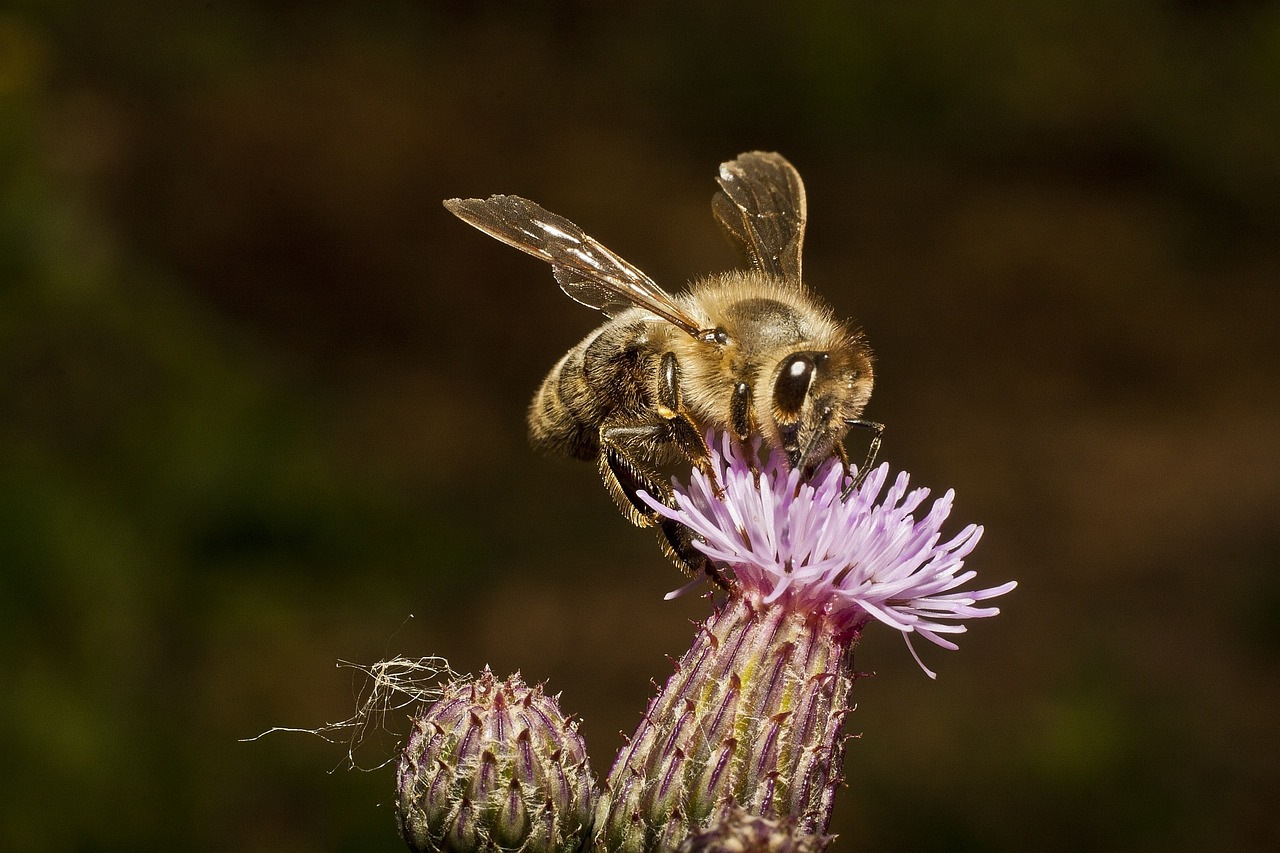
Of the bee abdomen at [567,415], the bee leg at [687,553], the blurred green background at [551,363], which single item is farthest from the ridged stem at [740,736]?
the blurred green background at [551,363]

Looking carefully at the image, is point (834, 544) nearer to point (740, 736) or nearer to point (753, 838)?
point (740, 736)

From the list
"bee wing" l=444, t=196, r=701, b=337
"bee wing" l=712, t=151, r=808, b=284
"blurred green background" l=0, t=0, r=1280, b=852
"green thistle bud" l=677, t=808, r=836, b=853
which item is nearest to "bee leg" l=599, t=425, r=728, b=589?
"bee wing" l=444, t=196, r=701, b=337

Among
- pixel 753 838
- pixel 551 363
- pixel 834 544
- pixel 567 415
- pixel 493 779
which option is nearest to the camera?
pixel 753 838

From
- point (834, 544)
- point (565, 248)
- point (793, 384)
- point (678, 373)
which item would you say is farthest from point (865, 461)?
point (565, 248)

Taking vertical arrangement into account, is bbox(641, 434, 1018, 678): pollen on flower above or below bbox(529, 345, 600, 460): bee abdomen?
below

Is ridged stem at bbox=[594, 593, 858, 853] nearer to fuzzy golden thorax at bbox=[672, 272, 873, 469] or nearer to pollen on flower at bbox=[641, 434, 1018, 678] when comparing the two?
pollen on flower at bbox=[641, 434, 1018, 678]
